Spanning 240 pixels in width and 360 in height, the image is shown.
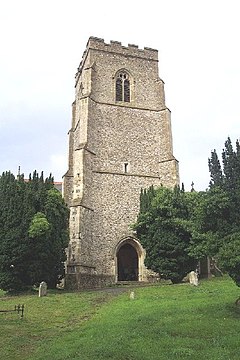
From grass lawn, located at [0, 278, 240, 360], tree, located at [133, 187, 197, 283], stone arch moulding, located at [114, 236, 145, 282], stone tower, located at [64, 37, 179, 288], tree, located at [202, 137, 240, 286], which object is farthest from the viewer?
stone arch moulding, located at [114, 236, 145, 282]

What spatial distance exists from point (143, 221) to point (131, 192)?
6344mm

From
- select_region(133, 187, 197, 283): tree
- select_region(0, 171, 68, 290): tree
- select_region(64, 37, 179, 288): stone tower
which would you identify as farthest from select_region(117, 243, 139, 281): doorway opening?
select_region(0, 171, 68, 290): tree

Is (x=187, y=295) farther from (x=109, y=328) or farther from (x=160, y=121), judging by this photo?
(x=160, y=121)

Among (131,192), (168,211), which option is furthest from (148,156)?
(168,211)

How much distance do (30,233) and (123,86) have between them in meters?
18.9

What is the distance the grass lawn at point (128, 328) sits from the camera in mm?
10102

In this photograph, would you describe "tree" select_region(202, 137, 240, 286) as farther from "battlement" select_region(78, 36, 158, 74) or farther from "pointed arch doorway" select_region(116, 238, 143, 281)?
"battlement" select_region(78, 36, 158, 74)

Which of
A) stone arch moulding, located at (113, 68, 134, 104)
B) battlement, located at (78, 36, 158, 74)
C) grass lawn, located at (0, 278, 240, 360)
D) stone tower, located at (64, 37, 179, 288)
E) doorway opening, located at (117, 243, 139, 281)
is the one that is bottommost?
grass lawn, located at (0, 278, 240, 360)

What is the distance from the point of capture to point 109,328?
12.5 meters

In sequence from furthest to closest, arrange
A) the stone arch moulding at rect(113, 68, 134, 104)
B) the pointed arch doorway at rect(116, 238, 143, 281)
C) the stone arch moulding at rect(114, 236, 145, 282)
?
the stone arch moulding at rect(113, 68, 134, 104) < the pointed arch doorway at rect(116, 238, 143, 281) < the stone arch moulding at rect(114, 236, 145, 282)

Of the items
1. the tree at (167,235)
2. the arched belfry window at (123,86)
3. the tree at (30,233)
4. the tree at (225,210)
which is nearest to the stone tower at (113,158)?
the arched belfry window at (123,86)

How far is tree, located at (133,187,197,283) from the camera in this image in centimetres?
2439

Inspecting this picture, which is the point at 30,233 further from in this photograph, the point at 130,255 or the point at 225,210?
the point at 130,255

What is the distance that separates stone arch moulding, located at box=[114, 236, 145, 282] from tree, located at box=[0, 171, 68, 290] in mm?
5874
